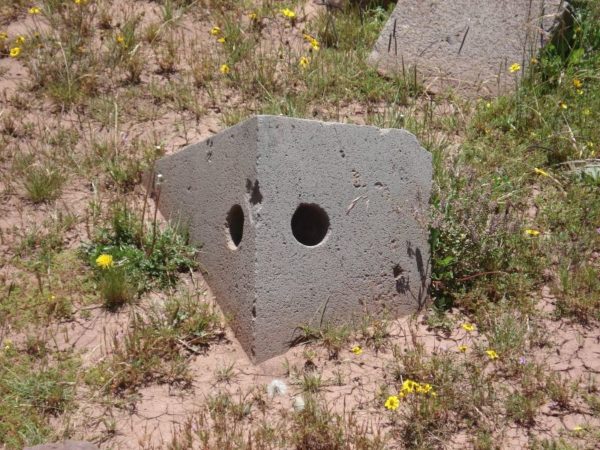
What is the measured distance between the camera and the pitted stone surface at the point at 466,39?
6.32m

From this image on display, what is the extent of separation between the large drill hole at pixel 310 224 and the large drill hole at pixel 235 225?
1.07 feet

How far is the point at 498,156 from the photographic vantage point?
5.68 metres

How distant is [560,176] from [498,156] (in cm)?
46

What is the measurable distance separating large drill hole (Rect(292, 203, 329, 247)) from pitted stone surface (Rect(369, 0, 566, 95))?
2.35m

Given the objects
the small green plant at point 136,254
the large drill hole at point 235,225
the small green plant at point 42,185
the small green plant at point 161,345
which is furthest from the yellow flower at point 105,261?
the small green plant at point 42,185

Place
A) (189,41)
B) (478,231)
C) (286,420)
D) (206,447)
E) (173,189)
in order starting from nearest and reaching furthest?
(206,447)
(286,420)
(478,231)
(173,189)
(189,41)

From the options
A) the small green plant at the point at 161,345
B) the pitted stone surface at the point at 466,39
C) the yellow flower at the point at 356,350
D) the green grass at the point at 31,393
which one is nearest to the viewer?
the green grass at the point at 31,393

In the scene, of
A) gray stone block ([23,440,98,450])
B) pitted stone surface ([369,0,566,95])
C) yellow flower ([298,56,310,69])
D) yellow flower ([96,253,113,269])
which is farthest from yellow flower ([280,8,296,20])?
gray stone block ([23,440,98,450])

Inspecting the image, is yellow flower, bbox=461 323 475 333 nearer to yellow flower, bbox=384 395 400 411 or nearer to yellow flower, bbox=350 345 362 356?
yellow flower, bbox=350 345 362 356

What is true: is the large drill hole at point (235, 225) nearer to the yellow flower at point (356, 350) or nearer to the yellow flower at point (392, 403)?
the yellow flower at point (356, 350)

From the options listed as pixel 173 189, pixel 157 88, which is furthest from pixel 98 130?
pixel 173 189

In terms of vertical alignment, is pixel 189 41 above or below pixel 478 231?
above

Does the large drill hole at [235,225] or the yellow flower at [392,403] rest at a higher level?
the large drill hole at [235,225]

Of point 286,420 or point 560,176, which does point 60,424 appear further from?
point 560,176
